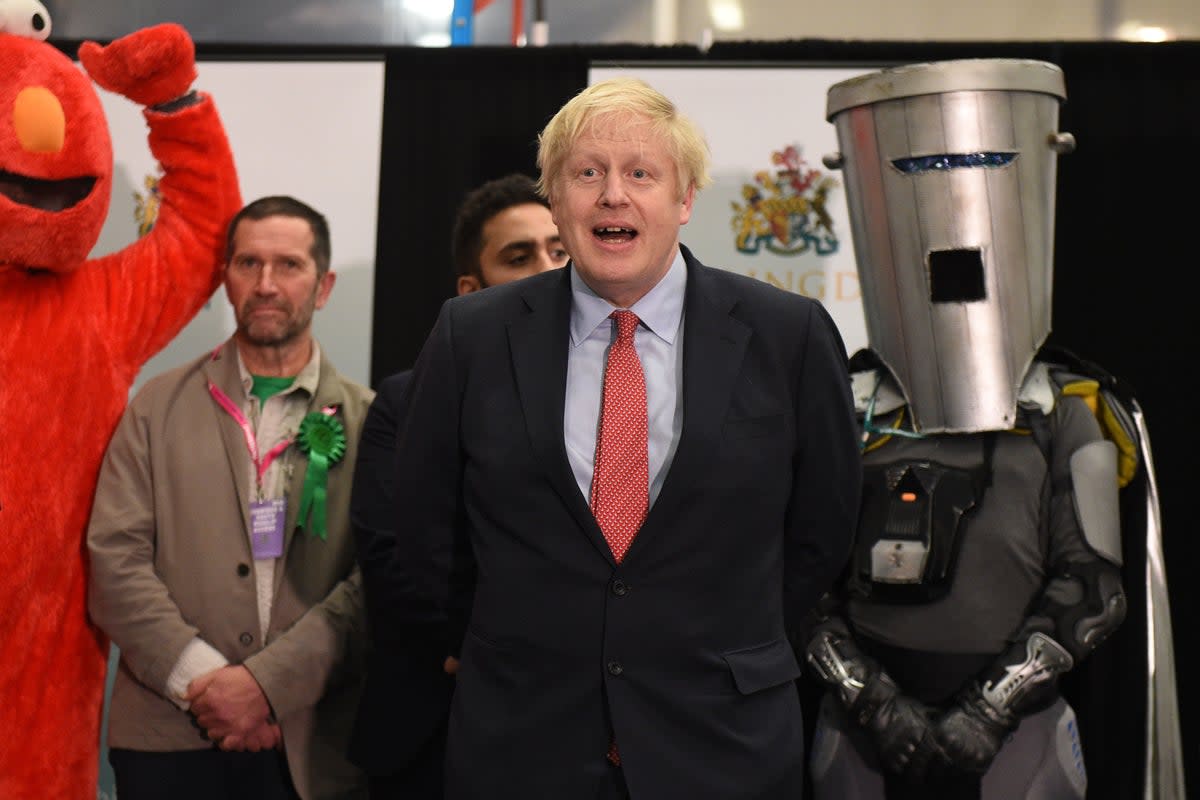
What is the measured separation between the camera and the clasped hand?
2730mm

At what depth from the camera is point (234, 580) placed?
2.88 m

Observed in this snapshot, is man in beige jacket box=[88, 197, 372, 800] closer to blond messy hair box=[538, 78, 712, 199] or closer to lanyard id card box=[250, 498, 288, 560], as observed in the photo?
lanyard id card box=[250, 498, 288, 560]

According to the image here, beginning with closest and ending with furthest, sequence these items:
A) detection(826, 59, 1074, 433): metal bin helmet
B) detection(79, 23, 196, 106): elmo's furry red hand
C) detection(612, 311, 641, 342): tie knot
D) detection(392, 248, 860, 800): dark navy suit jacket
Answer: detection(392, 248, 860, 800): dark navy suit jacket < detection(612, 311, 641, 342): tie knot < detection(826, 59, 1074, 433): metal bin helmet < detection(79, 23, 196, 106): elmo's furry red hand

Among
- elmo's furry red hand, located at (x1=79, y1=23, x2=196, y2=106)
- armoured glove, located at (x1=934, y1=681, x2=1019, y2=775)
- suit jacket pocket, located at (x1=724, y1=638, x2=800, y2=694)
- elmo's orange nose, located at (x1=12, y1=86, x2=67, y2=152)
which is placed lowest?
armoured glove, located at (x1=934, y1=681, x2=1019, y2=775)

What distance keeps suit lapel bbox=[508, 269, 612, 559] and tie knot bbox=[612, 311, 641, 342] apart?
0.26 feet

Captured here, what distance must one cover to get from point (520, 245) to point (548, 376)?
119 centimetres

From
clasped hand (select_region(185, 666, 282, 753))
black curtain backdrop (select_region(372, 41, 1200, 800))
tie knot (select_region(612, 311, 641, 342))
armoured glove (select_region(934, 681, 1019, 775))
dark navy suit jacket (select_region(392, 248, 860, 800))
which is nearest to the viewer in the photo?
dark navy suit jacket (select_region(392, 248, 860, 800))

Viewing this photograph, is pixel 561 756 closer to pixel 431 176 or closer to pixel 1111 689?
pixel 1111 689

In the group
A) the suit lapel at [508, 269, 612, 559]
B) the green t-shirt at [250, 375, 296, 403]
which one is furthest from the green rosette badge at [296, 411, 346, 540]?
the suit lapel at [508, 269, 612, 559]

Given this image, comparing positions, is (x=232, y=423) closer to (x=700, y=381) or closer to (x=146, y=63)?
(x=146, y=63)

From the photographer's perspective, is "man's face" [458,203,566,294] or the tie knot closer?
the tie knot

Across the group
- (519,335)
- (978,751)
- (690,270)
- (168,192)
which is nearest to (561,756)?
(519,335)

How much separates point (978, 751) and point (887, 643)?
31 centimetres

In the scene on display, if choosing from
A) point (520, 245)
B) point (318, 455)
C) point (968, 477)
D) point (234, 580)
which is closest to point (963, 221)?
point (968, 477)
